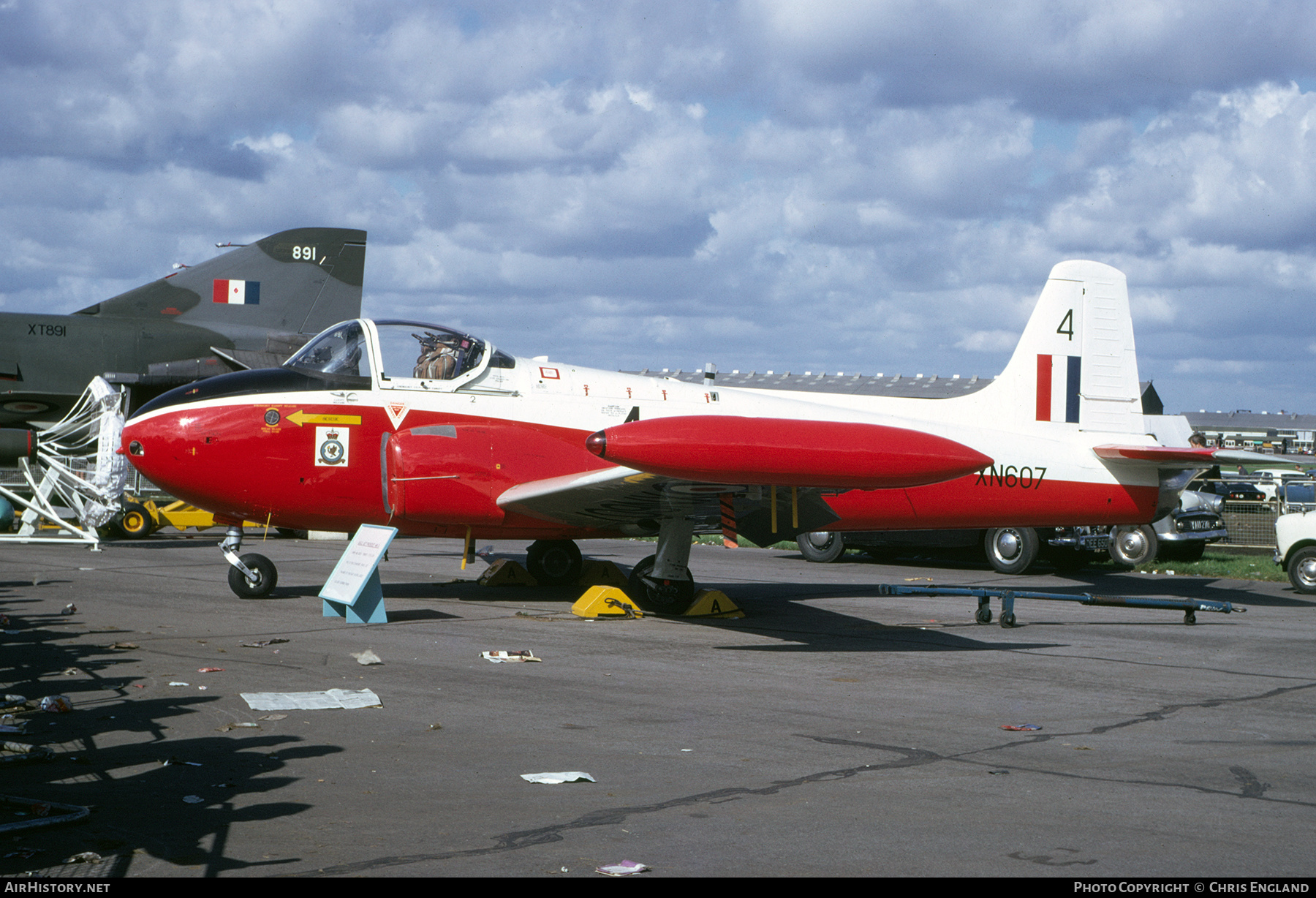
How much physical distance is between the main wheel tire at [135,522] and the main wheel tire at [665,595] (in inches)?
549

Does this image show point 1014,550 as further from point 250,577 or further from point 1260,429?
point 1260,429

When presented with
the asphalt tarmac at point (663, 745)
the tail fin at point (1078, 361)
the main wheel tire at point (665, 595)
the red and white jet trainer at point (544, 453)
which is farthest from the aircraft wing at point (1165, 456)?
the main wheel tire at point (665, 595)

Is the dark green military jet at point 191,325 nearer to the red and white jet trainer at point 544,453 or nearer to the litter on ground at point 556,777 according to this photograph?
the red and white jet trainer at point 544,453

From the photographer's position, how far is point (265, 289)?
2462 centimetres

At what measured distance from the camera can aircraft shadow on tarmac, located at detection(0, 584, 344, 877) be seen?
155 inches

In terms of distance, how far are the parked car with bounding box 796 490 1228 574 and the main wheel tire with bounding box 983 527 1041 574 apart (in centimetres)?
1

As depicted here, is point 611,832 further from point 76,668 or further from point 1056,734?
point 76,668

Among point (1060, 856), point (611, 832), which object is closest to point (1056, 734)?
point (1060, 856)

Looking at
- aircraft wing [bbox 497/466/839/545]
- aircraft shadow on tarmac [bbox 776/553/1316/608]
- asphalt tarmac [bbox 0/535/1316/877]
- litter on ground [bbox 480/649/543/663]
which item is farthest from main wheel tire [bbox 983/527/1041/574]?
litter on ground [bbox 480/649/543/663]

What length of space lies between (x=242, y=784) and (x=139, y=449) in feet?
24.5

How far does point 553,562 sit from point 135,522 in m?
11.5

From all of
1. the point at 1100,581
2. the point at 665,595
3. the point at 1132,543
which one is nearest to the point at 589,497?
the point at 665,595

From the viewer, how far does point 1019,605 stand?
1402 cm

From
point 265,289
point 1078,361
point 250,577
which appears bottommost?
point 250,577
